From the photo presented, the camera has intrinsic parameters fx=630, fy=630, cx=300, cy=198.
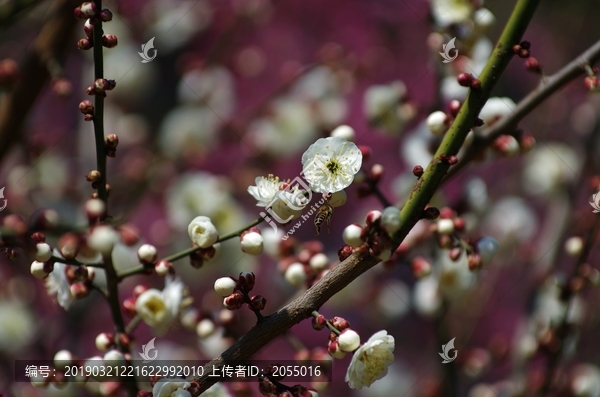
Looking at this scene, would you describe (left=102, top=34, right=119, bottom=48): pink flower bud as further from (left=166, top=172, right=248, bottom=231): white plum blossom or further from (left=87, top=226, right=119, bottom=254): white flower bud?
(left=166, top=172, right=248, bottom=231): white plum blossom

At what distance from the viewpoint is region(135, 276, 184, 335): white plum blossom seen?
1387 millimetres

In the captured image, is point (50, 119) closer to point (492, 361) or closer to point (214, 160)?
point (214, 160)

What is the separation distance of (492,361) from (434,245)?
24.3 inches

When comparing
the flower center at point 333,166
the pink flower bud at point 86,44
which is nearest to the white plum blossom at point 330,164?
the flower center at point 333,166

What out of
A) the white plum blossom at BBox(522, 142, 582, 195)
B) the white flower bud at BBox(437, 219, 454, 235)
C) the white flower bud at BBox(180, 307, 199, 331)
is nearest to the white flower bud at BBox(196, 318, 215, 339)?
the white flower bud at BBox(180, 307, 199, 331)

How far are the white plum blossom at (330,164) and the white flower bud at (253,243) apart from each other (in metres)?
0.16

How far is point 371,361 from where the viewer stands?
1.14 meters

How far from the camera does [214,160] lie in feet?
12.7

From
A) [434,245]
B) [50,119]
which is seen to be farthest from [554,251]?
[50,119]

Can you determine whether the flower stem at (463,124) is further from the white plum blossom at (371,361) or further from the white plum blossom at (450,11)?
the white plum blossom at (450,11)

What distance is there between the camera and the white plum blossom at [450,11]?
5.71ft

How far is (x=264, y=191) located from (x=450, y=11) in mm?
965

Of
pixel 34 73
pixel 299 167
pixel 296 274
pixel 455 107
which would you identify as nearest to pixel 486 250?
pixel 455 107

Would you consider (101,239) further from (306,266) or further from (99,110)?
(306,266)
